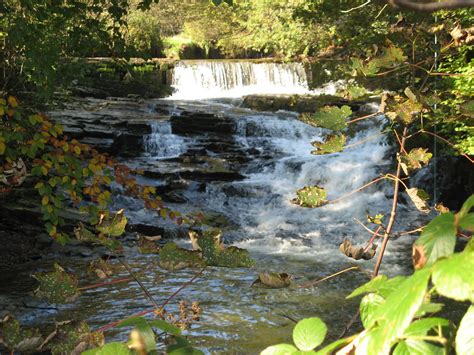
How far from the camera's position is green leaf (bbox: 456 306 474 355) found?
64 cm

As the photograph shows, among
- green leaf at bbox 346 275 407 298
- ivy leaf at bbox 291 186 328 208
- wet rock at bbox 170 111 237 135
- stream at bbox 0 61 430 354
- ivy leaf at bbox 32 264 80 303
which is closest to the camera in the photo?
green leaf at bbox 346 275 407 298

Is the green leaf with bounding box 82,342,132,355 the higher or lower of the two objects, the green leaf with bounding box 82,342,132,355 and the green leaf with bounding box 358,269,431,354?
the lower

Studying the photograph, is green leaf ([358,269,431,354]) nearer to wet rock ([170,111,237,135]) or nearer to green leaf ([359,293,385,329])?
green leaf ([359,293,385,329])

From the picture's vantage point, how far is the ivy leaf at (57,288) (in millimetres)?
1537

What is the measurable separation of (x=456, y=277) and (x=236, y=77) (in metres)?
20.6

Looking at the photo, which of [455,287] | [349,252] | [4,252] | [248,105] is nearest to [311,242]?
[4,252]

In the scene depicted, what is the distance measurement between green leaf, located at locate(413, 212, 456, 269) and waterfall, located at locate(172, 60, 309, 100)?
1955cm

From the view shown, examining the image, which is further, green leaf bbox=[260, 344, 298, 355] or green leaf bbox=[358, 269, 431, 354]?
green leaf bbox=[260, 344, 298, 355]

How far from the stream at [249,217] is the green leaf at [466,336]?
2.81 feet

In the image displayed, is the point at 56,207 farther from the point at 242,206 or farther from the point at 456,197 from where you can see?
the point at 456,197

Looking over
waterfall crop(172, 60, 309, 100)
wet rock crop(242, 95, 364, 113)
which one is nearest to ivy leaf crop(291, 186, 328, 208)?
wet rock crop(242, 95, 364, 113)

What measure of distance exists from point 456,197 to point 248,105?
8.34m

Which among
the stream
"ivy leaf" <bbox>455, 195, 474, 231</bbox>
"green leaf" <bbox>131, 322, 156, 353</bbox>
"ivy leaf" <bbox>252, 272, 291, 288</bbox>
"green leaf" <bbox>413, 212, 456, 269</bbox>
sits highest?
"ivy leaf" <bbox>455, 195, 474, 231</bbox>

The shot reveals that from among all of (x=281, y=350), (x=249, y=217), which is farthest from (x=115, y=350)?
(x=249, y=217)
